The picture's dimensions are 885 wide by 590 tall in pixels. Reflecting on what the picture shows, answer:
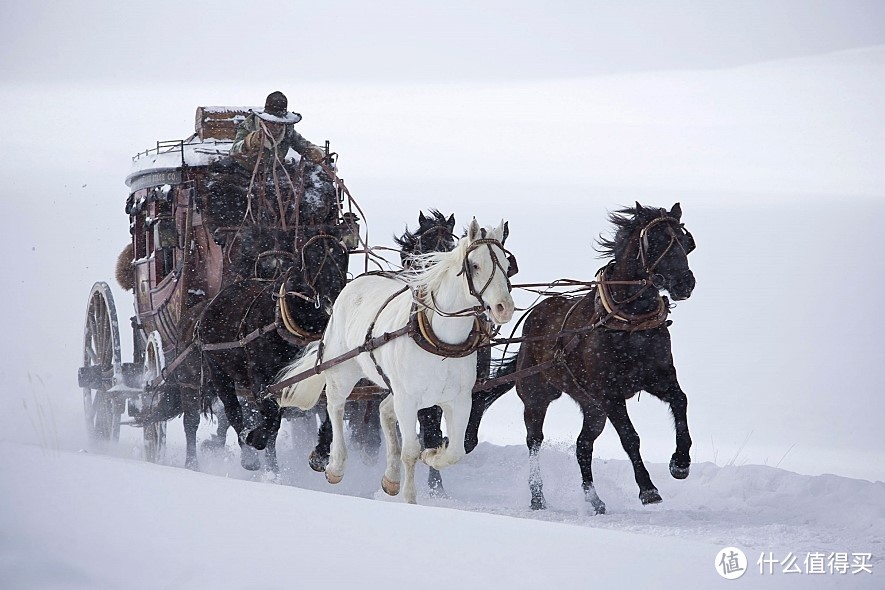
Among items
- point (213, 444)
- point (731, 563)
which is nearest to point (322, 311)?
point (213, 444)

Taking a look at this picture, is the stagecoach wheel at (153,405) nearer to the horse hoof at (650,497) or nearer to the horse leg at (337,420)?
the horse leg at (337,420)

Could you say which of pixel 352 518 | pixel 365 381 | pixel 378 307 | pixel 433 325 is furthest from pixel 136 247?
pixel 352 518

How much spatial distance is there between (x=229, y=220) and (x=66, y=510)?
4443 millimetres

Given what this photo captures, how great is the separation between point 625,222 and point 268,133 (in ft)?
10.6

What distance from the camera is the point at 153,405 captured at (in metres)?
9.59

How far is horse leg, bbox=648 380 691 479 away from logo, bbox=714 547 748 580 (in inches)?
111

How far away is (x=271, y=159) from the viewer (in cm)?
872

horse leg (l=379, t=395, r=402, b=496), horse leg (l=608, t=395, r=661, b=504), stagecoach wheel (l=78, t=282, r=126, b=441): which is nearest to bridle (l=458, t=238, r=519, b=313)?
horse leg (l=379, t=395, r=402, b=496)

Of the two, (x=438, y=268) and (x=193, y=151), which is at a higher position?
(x=193, y=151)

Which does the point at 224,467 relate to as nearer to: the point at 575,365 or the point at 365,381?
the point at 365,381

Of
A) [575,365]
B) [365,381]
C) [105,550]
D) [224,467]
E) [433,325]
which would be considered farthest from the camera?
[224,467]

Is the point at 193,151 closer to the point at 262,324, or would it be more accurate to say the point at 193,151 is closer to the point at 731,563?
the point at 262,324

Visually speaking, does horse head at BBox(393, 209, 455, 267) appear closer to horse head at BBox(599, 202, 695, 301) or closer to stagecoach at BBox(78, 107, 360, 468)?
stagecoach at BBox(78, 107, 360, 468)

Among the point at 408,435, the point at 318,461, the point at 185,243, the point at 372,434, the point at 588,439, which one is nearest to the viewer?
the point at 408,435
